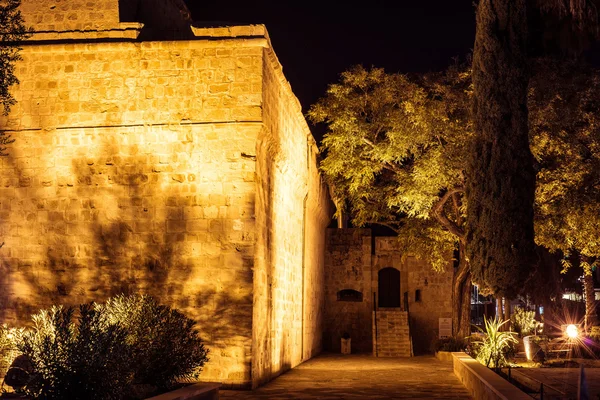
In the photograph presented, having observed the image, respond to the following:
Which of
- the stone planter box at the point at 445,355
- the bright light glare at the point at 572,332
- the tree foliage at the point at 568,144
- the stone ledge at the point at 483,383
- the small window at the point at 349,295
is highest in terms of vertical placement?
the tree foliage at the point at 568,144

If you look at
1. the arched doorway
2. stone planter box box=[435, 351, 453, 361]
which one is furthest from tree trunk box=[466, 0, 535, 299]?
the arched doorway

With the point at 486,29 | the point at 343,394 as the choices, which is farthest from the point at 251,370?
the point at 486,29

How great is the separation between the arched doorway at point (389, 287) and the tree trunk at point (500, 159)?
1139 centimetres

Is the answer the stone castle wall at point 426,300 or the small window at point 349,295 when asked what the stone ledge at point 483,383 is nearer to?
the stone castle wall at point 426,300

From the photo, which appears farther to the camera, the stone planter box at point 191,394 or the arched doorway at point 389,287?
the arched doorway at point 389,287

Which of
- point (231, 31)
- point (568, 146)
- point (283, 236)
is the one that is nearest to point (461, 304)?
point (568, 146)

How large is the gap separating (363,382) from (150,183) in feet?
17.7

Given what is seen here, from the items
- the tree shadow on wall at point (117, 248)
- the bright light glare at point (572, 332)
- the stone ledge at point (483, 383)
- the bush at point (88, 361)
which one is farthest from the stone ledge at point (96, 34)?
the bright light glare at point (572, 332)

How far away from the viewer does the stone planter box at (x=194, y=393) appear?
7.60 meters

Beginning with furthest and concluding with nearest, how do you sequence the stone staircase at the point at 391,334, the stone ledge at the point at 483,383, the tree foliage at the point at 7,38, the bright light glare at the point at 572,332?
the stone staircase at the point at 391,334, the bright light glare at the point at 572,332, the tree foliage at the point at 7,38, the stone ledge at the point at 483,383

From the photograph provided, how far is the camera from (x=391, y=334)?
22.0 meters

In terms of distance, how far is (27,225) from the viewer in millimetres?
12500

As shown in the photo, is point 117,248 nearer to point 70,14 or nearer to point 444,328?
point 70,14

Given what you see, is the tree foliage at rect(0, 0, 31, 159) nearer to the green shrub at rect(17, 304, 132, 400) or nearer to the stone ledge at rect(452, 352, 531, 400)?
the green shrub at rect(17, 304, 132, 400)
